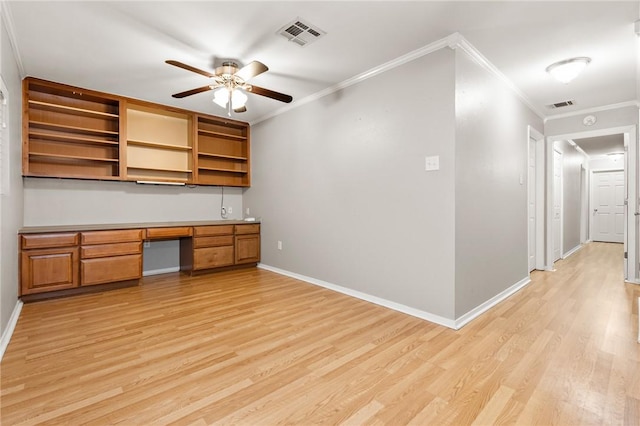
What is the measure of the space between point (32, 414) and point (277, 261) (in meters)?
3.37

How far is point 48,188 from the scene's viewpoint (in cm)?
389

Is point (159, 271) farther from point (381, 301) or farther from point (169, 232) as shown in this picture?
point (381, 301)

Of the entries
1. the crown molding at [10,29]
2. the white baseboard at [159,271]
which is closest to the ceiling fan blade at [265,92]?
the crown molding at [10,29]

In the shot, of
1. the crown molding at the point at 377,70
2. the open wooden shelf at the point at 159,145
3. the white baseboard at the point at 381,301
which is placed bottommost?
the white baseboard at the point at 381,301

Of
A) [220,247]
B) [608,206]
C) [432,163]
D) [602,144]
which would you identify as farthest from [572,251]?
[220,247]

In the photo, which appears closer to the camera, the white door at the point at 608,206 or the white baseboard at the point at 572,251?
the white baseboard at the point at 572,251

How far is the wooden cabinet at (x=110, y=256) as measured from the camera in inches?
140

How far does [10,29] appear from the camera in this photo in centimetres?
252

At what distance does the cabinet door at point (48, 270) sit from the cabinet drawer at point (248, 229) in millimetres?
2036

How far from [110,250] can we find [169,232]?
700 mm

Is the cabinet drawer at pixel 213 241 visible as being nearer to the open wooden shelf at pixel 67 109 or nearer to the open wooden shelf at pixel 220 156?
the open wooden shelf at pixel 220 156

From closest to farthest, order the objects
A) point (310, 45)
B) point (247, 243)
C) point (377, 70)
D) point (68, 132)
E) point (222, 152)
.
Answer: point (310, 45)
point (377, 70)
point (68, 132)
point (247, 243)
point (222, 152)

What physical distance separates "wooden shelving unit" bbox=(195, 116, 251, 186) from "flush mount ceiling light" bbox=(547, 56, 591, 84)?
4329 millimetres

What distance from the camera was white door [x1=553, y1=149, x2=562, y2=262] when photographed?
5.30 m
